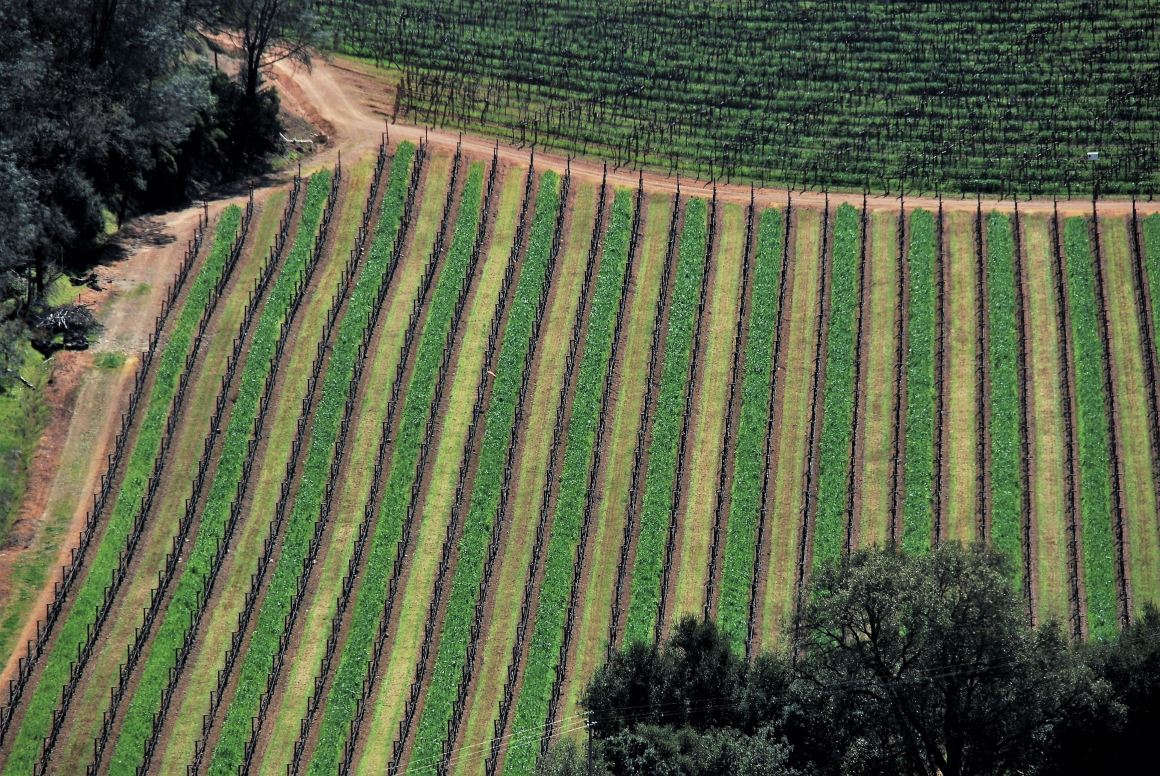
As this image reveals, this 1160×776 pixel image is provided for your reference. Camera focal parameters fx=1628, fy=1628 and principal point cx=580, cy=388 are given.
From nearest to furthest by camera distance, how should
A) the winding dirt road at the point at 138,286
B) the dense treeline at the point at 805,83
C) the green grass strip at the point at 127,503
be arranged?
the green grass strip at the point at 127,503 → the winding dirt road at the point at 138,286 → the dense treeline at the point at 805,83

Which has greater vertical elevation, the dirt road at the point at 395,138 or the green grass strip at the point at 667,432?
the dirt road at the point at 395,138

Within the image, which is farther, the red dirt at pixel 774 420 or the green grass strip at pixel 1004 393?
the green grass strip at pixel 1004 393

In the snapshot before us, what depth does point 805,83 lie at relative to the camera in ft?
413

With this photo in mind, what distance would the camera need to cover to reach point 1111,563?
304 feet

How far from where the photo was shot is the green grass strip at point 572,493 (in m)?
87.0

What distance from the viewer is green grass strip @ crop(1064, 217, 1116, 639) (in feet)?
300

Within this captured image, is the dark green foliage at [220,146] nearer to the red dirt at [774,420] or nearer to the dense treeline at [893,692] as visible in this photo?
the red dirt at [774,420]

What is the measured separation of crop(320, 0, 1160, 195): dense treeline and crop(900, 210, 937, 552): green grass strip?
850cm

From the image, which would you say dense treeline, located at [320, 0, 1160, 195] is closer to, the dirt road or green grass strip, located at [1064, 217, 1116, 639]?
the dirt road

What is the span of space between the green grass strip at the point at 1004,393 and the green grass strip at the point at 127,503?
1949 inches

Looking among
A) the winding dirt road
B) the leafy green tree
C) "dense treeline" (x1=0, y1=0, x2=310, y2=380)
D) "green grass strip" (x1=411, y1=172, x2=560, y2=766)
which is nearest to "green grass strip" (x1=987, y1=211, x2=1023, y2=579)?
the winding dirt road

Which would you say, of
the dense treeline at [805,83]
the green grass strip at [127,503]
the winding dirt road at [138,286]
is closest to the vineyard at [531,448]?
the green grass strip at [127,503]

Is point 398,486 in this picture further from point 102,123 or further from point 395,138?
point 395,138

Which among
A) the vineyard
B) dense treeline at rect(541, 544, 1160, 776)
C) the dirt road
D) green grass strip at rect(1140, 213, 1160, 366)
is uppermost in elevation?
the dirt road
